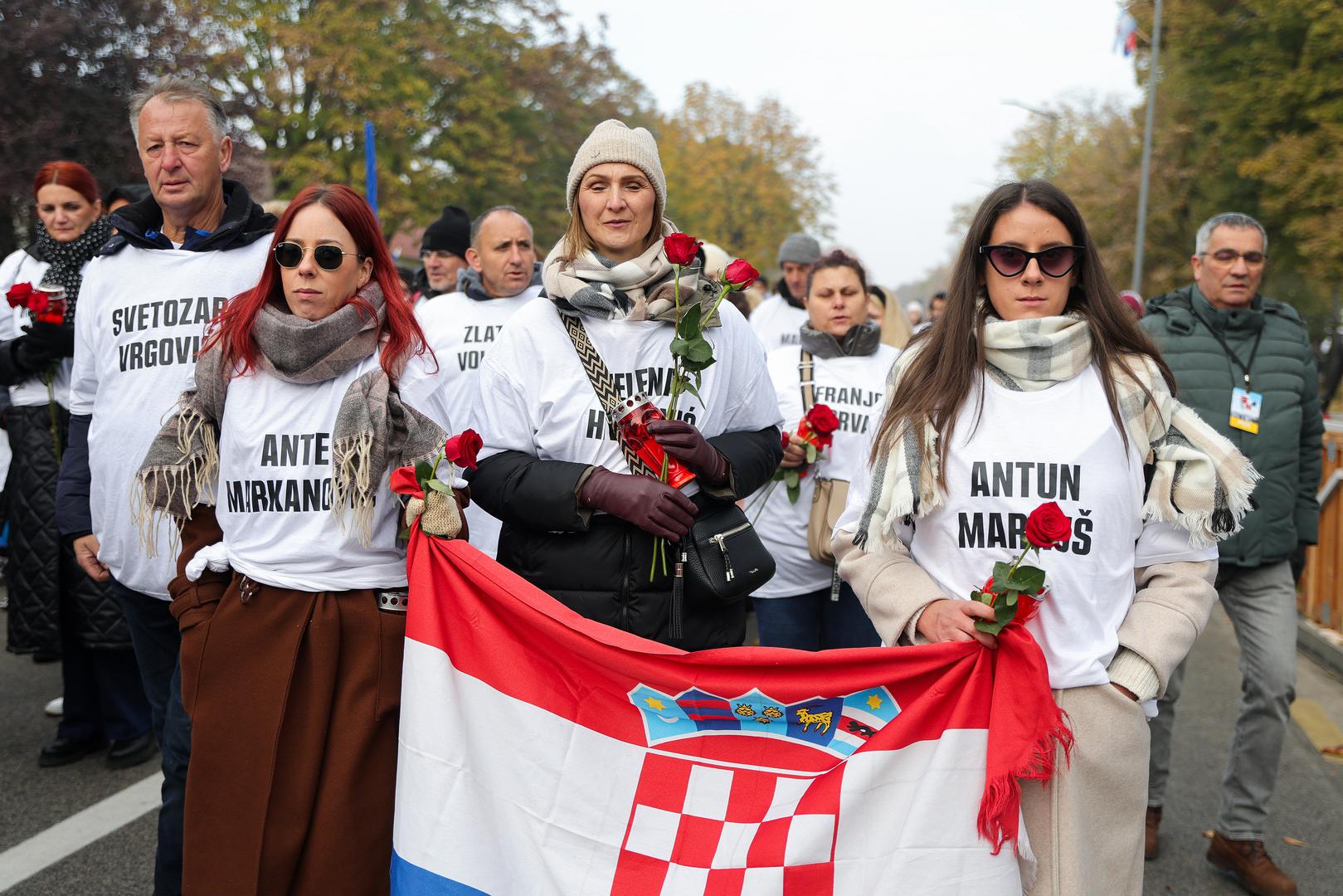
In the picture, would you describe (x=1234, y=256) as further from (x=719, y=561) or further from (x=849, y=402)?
(x=719, y=561)

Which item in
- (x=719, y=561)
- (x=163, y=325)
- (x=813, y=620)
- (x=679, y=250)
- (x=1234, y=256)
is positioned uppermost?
(x=1234, y=256)

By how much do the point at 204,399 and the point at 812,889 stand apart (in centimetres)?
207

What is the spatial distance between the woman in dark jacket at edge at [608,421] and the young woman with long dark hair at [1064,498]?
53 centimetres

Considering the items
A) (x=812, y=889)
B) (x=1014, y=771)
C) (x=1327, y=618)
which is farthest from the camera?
(x=1327, y=618)

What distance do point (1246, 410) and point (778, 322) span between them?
434cm

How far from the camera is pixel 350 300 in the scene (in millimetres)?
3285

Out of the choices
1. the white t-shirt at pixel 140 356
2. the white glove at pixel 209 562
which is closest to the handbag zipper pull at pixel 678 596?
the white glove at pixel 209 562

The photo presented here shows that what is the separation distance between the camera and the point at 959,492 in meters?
2.75

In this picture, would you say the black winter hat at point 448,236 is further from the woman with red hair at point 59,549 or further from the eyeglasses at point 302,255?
the eyeglasses at point 302,255

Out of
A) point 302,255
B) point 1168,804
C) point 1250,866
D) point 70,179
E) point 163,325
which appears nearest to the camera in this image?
point 302,255

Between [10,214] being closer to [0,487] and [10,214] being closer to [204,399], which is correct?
[0,487]

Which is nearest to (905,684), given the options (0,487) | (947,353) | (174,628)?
(947,353)

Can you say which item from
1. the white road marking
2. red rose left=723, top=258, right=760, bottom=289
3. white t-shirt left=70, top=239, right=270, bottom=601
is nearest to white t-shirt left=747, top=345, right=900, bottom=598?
red rose left=723, top=258, right=760, bottom=289

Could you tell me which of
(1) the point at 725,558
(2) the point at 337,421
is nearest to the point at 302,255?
(2) the point at 337,421
